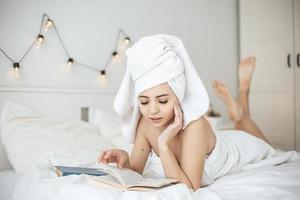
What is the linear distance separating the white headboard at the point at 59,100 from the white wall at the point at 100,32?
3 cm

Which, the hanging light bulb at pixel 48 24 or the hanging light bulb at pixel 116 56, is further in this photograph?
the hanging light bulb at pixel 116 56

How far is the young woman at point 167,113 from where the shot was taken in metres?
0.96

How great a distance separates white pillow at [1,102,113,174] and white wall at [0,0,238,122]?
5.2 inches

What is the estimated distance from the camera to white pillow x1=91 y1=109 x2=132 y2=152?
156 cm

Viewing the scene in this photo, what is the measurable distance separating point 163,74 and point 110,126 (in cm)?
72

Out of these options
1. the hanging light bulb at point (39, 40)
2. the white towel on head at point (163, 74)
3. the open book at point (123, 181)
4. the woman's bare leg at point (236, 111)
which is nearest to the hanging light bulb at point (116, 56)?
the hanging light bulb at point (39, 40)

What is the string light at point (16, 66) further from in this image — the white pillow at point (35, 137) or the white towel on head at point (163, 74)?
the white towel on head at point (163, 74)

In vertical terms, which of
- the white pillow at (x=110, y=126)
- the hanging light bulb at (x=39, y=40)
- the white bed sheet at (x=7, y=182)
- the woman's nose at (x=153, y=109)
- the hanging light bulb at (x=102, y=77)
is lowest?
the white bed sheet at (x=7, y=182)

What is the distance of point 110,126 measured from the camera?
162 cm

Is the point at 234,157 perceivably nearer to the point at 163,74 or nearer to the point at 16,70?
the point at 163,74

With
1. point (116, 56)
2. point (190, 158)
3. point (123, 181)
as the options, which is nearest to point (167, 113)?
point (190, 158)

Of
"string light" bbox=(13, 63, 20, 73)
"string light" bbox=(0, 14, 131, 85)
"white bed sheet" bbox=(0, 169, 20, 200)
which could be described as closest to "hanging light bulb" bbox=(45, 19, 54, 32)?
"string light" bbox=(0, 14, 131, 85)

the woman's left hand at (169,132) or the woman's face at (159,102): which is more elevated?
the woman's face at (159,102)

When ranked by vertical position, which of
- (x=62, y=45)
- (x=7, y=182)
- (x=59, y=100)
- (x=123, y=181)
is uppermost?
(x=62, y=45)
